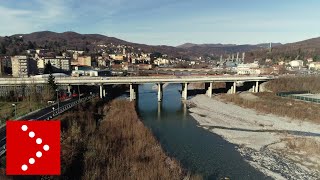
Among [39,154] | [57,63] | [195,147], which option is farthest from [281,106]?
[57,63]

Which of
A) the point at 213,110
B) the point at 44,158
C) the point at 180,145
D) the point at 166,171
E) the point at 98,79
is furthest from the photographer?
the point at 98,79

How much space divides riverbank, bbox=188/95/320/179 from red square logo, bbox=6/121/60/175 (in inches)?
916

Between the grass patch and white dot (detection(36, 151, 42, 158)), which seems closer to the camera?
white dot (detection(36, 151, 42, 158))

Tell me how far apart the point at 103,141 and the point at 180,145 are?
900cm

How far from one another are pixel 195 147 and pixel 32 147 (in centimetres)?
2891

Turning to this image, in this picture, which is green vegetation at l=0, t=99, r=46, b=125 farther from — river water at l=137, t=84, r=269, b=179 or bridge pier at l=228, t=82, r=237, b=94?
bridge pier at l=228, t=82, r=237, b=94

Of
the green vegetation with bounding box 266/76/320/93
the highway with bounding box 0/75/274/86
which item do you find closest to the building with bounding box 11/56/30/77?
the highway with bounding box 0/75/274/86

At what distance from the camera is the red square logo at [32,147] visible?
12.6 ft

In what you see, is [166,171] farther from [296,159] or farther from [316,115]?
[316,115]

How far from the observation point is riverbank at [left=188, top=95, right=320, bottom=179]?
25.7 metres

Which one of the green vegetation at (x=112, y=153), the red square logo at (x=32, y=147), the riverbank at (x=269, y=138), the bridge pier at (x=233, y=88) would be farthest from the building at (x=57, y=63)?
the red square logo at (x=32, y=147)

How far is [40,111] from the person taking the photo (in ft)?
125

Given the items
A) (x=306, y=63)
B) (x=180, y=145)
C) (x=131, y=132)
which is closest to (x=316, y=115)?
(x=180, y=145)

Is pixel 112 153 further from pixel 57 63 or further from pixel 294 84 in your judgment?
pixel 57 63
